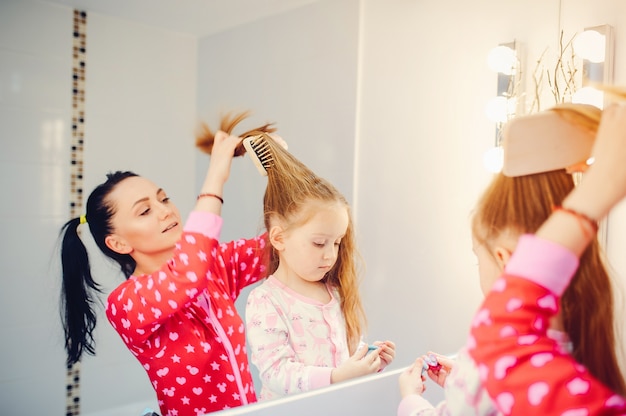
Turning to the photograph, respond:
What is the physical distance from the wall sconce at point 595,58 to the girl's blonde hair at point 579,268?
0.97 metres

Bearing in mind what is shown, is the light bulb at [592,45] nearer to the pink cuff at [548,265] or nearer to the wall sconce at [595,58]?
the wall sconce at [595,58]

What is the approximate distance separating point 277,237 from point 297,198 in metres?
0.10

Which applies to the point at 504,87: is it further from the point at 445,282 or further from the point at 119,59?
the point at 119,59

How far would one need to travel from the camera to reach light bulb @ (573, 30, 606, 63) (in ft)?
5.51

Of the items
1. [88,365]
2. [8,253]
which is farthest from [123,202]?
[88,365]

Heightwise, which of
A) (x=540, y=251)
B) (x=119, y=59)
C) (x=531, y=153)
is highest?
(x=119, y=59)

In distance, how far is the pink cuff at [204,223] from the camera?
1.17 meters

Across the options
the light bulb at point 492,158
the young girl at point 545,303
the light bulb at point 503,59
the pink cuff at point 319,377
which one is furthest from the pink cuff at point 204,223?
the light bulb at point 503,59

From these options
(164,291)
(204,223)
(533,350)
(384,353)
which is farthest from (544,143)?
(384,353)

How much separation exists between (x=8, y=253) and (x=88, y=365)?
0.97 feet

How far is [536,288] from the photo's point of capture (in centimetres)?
65

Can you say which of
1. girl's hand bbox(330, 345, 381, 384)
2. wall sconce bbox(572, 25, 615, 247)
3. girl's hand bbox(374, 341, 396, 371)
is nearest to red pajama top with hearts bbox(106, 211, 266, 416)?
girl's hand bbox(330, 345, 381, 384)

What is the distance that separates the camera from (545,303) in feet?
2.15

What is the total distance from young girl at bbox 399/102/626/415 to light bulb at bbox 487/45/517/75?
1073 mm
